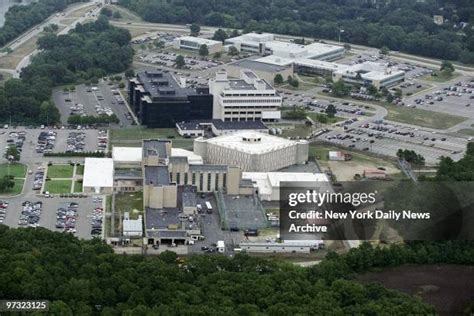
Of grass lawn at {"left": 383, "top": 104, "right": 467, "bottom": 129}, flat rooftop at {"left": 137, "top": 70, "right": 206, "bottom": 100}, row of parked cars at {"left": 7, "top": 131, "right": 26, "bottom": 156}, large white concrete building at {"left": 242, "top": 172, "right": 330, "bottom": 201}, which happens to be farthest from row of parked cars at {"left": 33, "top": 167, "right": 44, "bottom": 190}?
grass lawn at {"left": 383, "top": 104, "right": 467, "bottom": 129}

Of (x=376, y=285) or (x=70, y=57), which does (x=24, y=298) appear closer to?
(x=376, y=285)

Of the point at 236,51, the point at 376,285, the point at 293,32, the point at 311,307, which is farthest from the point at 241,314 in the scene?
the point at 293,32

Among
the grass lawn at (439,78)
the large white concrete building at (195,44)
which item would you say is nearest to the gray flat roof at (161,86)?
the large white concrete building at (195,44)

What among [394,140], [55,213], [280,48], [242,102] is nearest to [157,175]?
[55,213]

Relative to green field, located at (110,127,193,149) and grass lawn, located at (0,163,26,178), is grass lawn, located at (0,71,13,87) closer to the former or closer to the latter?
green field, located at (110,127,193,149)

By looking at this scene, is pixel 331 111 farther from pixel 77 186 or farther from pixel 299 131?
pixel 77 186

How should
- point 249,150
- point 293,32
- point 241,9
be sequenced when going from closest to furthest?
point 249,150
point 293,32
point 241,9
